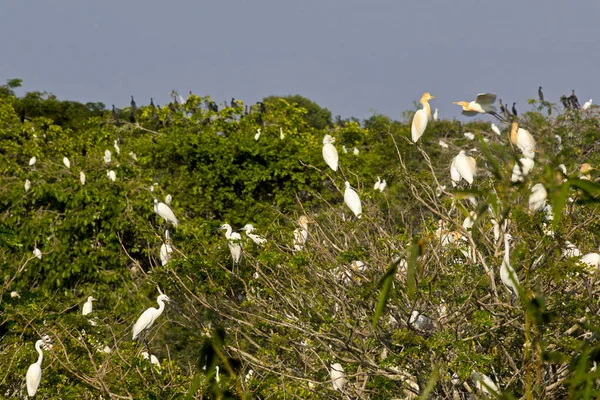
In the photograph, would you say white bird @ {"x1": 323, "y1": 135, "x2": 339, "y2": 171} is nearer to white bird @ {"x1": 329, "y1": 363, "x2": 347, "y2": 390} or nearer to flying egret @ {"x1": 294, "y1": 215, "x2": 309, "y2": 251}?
flying egret @ {"x1": 294, "y1": 215, "x2": 309, "y2": 251}

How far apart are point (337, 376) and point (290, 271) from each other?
2.49ft

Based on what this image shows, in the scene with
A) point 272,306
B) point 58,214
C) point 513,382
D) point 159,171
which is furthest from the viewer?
point 159,171

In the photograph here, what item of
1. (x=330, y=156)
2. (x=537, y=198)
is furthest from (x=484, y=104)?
(x=330, y=156)

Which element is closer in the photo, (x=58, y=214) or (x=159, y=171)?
(x=58, y=214)

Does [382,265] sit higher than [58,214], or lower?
lower

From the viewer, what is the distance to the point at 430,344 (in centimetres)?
301

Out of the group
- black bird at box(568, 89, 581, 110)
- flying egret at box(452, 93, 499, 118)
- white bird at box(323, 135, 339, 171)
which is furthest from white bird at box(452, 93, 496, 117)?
black bird at box(568, 89, 581, 110)

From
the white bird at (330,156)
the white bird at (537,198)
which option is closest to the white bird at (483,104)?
the white bird at (537,198)

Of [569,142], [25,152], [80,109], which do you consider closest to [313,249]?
[569,142]

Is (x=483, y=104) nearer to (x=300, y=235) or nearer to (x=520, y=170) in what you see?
(x=300, y=235)

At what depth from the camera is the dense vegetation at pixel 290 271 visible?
8.27ft

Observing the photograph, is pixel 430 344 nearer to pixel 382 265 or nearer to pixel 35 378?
pixel 382 265

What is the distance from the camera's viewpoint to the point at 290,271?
13.8 ft

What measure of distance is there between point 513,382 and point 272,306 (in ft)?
4.29
